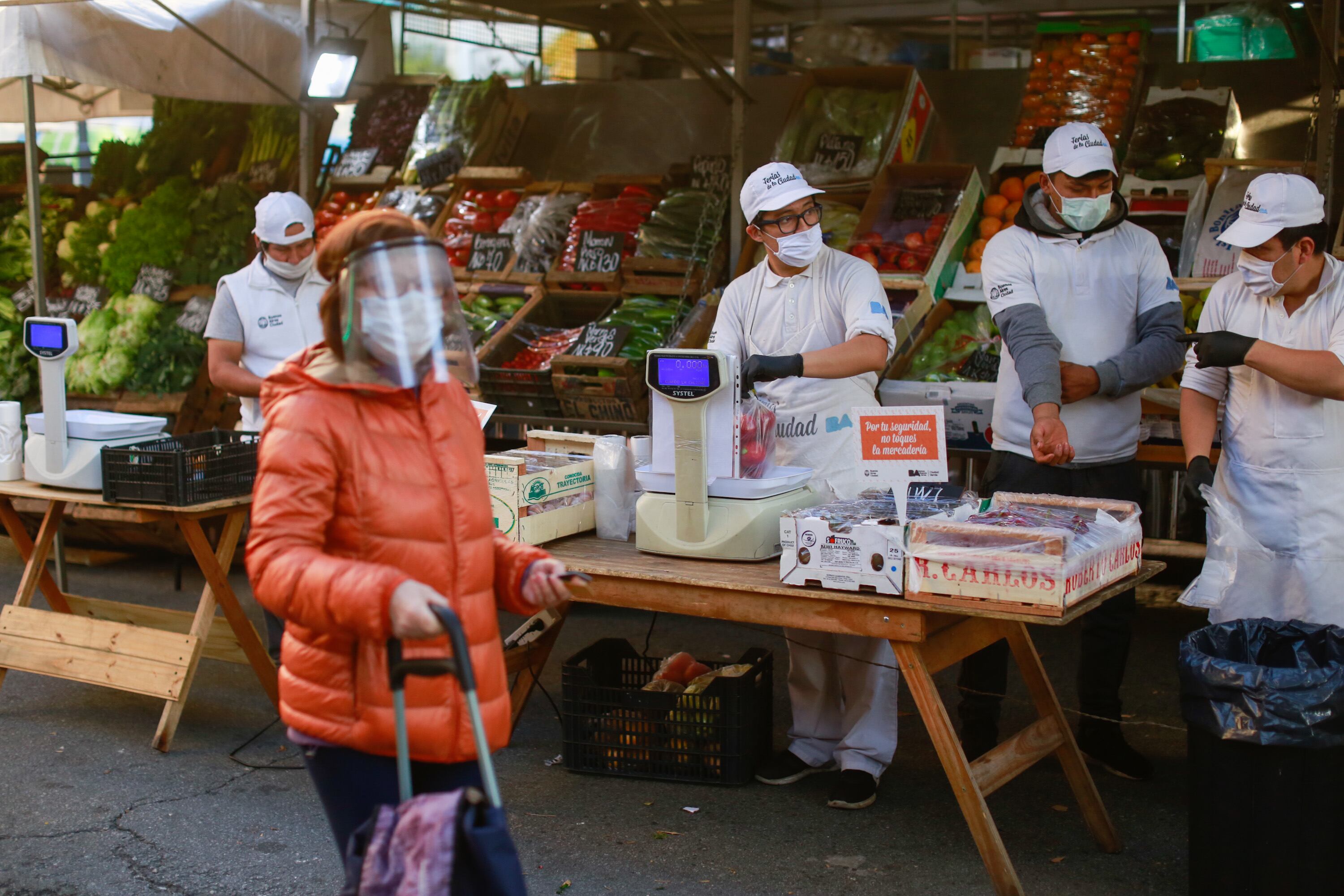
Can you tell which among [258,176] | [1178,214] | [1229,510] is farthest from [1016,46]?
[1229,510]

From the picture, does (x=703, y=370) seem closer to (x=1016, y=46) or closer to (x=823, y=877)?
(x=823, y=877)

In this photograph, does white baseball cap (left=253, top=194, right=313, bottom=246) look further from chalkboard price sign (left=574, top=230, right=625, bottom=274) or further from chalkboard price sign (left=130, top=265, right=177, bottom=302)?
chalkboard price sign (left=130, top=265, right=177, bottom=302)

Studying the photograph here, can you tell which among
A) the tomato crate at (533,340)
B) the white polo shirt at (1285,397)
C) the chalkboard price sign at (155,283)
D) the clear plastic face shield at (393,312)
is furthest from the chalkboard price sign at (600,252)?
the clear plastic face shield at (393,312)

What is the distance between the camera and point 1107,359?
3.97 m

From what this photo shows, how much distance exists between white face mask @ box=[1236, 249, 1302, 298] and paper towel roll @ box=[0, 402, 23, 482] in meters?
4.29

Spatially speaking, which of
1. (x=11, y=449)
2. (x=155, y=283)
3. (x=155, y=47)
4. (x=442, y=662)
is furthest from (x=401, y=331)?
(x=155, y=283)

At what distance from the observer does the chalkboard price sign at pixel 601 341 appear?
6.00 m

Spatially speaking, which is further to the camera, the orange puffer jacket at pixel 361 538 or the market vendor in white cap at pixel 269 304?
the market vendor in white cap at pixel 269 304

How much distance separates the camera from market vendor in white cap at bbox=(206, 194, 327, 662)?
4918 mm

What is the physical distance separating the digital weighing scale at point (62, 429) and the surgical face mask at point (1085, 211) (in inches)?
131

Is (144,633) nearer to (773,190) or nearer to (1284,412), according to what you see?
(773,190)

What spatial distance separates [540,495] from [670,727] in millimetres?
961

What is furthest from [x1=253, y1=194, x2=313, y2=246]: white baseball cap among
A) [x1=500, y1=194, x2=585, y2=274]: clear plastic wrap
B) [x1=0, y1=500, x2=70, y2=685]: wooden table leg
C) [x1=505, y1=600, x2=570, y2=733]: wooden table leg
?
[x1=500, y1=194, x2=585, y2=274]: clear plastic wrap

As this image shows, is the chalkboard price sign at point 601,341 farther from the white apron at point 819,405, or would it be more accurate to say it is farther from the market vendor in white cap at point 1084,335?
the market vendor in white cap at point 1084,335
